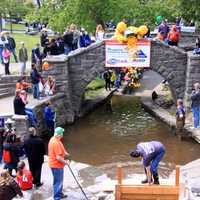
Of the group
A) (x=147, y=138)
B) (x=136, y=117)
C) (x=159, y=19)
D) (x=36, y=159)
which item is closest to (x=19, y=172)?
(x=36, y=159)

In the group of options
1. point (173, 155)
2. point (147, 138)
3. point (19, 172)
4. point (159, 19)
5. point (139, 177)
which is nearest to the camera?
point (19, 172)

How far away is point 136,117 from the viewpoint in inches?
1059

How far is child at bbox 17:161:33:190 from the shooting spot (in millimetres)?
14880

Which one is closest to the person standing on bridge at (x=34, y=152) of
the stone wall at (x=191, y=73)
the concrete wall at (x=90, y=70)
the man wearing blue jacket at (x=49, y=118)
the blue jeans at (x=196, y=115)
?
the man wearing blue jacket at (x=49, y=118)

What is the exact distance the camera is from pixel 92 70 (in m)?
26.0

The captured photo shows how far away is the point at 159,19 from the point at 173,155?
13439 millimetres

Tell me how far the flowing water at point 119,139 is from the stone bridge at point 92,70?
41.2 inches

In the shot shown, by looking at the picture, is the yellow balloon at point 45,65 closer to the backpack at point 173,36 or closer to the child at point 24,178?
the backpack at point 173,36

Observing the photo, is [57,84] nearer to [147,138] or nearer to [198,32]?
[147,138]

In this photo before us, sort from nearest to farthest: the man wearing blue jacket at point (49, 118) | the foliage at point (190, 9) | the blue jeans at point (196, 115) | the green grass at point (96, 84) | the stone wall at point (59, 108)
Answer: the man wearing blue jacket at point (49, 118), the stone wall at point (59, 108), the blue jeans at point (196, 115), the foliage at point (190, 9), the green grass at point (96, 84)

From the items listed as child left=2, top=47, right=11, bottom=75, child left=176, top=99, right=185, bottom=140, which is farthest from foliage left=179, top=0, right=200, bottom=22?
child left=2, top=47, right=11, bottom=75

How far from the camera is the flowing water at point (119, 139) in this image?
20203 millimetres

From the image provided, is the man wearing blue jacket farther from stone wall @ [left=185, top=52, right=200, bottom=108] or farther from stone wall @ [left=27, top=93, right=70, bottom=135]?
stone wall @ [left=185, top=52, right=200, bottom=108]

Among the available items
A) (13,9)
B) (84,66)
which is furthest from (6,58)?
(13,9)
